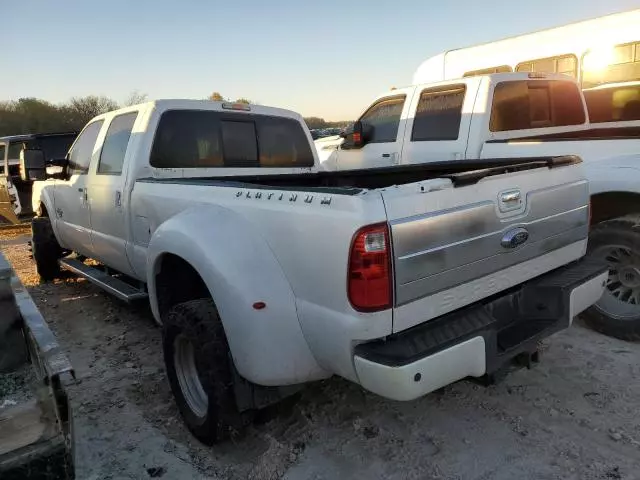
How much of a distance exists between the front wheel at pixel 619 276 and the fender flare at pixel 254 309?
264cm

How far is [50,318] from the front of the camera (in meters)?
5.21

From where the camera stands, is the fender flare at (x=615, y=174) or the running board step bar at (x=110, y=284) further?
the running board step bar at (x=110, y=284)

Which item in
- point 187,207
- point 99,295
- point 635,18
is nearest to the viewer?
point 187,207

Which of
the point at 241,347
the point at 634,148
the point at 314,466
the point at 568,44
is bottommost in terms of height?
the point at 314,466

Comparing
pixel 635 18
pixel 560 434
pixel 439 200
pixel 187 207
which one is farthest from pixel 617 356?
pixel 635 18

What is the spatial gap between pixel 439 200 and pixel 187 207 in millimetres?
1576

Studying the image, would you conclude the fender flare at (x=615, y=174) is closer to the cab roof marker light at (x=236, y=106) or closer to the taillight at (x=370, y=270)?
the taillight at (x=370, y=270)

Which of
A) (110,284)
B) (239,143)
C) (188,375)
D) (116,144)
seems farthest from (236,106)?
(188,375)

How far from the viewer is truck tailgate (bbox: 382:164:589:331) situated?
7.09ft

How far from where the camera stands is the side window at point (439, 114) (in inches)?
217

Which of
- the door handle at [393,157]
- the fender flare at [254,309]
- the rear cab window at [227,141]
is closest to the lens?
the fender flare at [254,309]

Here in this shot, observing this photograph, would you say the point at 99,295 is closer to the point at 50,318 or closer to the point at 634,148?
the point at 50,318

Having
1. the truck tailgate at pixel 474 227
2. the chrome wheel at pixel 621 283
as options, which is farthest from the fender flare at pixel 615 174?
the truck tailgate at pixel 474 227

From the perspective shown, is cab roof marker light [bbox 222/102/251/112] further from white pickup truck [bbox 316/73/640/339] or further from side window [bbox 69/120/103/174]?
white pickup truck [bbox 316/73/640/339]
